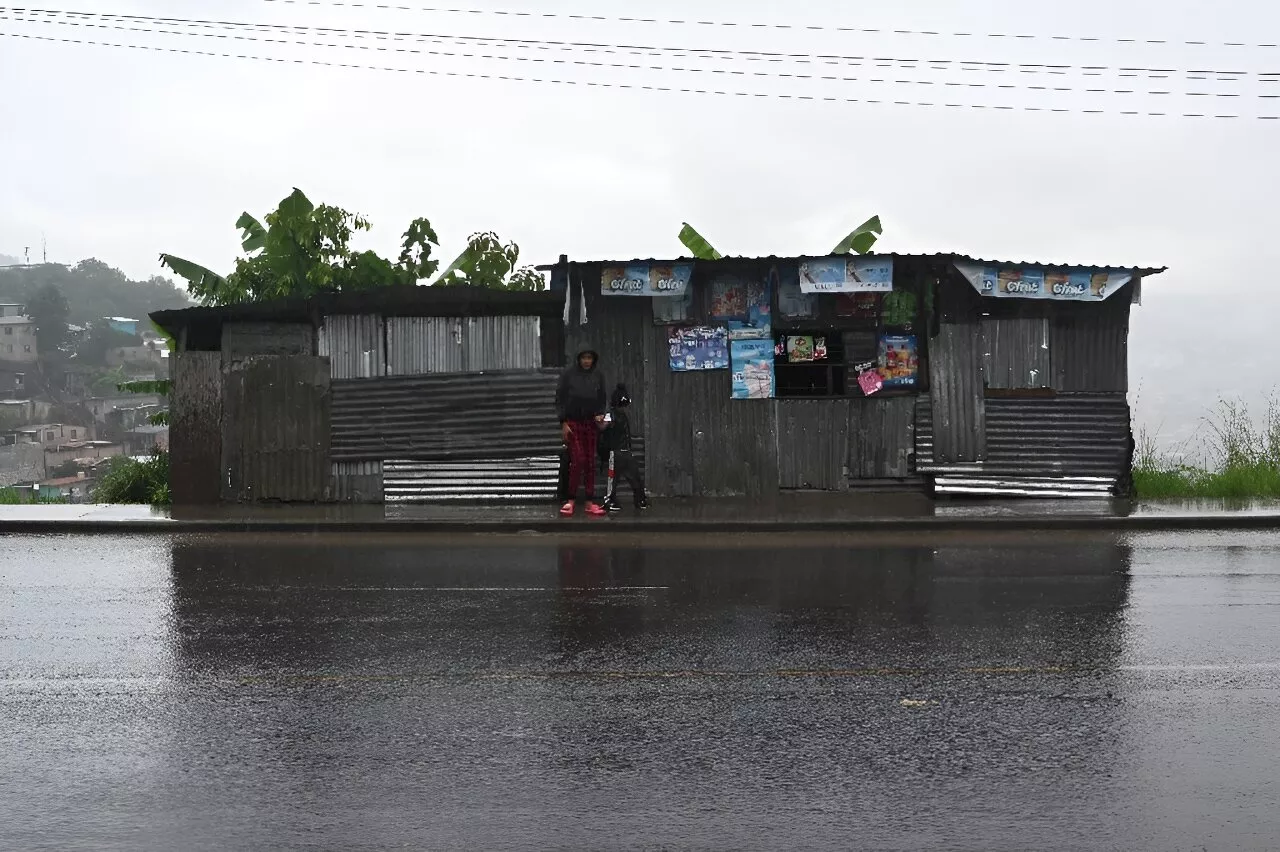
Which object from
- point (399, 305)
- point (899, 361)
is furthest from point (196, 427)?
point (899, 361)

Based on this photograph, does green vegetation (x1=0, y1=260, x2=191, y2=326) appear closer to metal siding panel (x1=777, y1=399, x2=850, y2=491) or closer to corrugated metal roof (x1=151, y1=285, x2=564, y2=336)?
corrugated metal roof (x1=151, y1=285, x2=564, y2=336)

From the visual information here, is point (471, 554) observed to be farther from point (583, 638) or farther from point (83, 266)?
point (83, 266)

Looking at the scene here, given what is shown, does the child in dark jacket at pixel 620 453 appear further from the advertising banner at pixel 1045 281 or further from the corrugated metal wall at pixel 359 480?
the advertising banner at pixel 1045 281

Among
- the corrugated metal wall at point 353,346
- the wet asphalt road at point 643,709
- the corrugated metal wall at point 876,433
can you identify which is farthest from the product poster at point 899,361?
the corrugated metal wall at point 353,346

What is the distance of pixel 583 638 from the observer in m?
7.32

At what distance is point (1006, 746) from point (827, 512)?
8805 mm

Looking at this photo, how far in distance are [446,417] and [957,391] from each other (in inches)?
279

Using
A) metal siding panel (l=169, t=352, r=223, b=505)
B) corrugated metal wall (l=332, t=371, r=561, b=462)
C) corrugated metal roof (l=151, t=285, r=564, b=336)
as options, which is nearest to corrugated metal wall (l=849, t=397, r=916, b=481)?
corrugated metal wall (l=332, t=371, r=561, b=462)

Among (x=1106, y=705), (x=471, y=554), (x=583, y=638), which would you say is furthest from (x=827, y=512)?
(x=1106, y=705)

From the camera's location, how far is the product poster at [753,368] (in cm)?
1591

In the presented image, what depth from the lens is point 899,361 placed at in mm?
16094

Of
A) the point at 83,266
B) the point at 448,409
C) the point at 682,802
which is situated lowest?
the point at 682,802

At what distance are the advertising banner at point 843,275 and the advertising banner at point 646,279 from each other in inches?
62.4

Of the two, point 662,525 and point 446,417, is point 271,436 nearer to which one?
point 446,417
